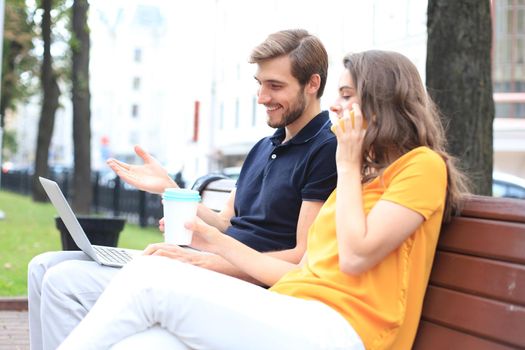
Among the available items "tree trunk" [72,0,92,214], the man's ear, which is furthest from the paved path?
"tree trunk" [72,0,92,214]

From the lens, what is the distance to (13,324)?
543 cm

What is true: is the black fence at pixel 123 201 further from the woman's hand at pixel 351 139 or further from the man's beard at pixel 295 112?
the woman's hand at pixel 351 139

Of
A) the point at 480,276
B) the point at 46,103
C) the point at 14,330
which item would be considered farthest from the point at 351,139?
the point at 46,103

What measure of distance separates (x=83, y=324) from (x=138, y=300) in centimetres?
20

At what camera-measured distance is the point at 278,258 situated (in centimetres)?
313

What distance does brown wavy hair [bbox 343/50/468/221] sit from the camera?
2.64 m

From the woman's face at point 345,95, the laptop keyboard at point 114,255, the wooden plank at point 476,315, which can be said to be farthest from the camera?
the laptop keyboard at point 114,255

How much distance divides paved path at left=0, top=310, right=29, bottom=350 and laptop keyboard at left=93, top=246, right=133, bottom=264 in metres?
1.37

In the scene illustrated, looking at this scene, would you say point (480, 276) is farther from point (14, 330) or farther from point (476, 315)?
point (14, 330)

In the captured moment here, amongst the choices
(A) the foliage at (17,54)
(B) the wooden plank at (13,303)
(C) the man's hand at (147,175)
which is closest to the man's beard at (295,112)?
(C) the man's hand at (147,175)

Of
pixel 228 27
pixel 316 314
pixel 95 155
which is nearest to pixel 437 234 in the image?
pixel 316 314

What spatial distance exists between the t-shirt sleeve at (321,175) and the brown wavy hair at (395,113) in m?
0.45

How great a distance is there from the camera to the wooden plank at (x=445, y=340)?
2455 millimetres

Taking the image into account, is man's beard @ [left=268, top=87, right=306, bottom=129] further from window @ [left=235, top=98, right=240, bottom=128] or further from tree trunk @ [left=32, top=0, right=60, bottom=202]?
window @ [left=235, top=98, right=240, bottom=128]
